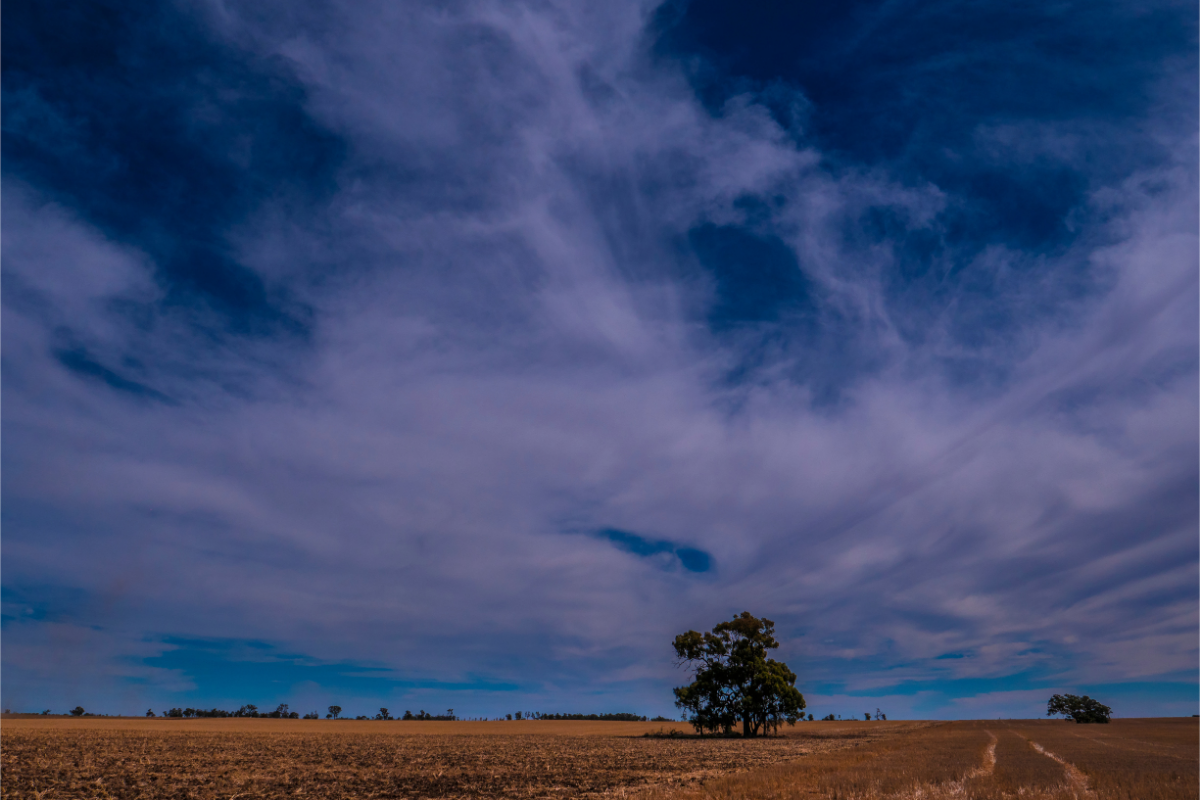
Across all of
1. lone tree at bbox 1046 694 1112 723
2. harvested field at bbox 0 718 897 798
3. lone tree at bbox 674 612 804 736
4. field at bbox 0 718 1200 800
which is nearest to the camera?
field at bbox 0 718 1200 800

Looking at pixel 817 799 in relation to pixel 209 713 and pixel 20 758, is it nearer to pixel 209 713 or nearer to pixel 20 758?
pixel 20 758

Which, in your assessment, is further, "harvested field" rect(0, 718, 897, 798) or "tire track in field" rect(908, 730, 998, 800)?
"harvested field" rect(0, 718, 897, 798)

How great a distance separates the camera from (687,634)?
85125 millimetres

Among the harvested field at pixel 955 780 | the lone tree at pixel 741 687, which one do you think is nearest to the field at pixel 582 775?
the harvested field at pixel 955 780

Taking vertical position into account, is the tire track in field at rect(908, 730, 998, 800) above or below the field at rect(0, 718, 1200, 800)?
above

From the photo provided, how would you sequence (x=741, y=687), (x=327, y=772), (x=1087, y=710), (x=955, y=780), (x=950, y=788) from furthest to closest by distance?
(x=1087, y=710), (x=741, y=687), (x=327, y=772), (x=955, y=780), (x=950, y=788)

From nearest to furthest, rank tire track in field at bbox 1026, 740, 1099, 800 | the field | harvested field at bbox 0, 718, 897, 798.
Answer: tire track in field at bbox 1026, 740, 1099, 800 < the field < harvested field at bbox 0, 718, 897, 798

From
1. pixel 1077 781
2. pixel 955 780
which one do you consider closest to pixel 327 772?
pixel 955 780

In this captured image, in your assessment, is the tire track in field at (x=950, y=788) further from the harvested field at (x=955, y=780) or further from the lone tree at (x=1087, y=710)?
the lone tree at (x=1087, y=710)

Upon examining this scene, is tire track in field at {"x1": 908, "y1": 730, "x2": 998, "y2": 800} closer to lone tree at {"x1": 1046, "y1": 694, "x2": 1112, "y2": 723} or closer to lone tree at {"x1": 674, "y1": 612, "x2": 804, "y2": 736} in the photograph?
lone tree at {"x1": 674, "y1": 612, "x2": 804, "y2": 736}

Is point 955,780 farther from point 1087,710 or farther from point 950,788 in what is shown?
point 1087,710

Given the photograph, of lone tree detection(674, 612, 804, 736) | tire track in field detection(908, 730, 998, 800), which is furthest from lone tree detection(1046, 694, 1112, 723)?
tire track in field detection(908, 730, 998, 800)

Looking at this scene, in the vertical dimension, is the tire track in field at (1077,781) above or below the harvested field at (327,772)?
above

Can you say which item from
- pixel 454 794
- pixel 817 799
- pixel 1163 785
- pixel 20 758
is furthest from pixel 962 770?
pixel 20 758
